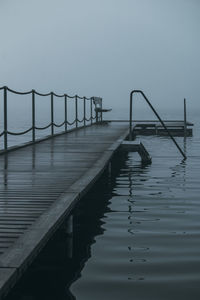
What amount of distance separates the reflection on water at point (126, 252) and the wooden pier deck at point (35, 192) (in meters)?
0.45

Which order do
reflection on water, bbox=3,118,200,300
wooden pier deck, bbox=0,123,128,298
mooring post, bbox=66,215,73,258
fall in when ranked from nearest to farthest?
wooden pier deck, bbox=0,123,128,298, reflection on water, bbox=3,118,200,300, mooring post, bbox=66,215,73,258

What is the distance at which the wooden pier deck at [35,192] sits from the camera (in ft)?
14.9

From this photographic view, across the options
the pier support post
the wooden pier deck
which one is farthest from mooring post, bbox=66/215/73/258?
the wooden pier deck

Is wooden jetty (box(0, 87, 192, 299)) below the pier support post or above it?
above

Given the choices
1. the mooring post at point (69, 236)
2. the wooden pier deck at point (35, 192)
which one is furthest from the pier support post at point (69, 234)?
the wooden pier deck at point (35, 192)

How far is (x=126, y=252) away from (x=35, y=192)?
6.15 ft

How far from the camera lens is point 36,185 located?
8.09 m

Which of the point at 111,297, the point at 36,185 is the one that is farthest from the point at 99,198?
the point at 111,297

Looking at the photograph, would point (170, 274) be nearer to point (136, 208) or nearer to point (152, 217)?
point (152, 217)

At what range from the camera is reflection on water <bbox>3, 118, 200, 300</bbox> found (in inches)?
193

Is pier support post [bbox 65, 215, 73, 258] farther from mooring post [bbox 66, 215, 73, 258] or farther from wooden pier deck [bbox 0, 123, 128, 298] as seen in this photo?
wooden pier deck [bbox 0, 123, 128, 298]

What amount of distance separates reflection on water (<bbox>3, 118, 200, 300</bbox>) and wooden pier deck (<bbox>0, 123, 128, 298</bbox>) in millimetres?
447

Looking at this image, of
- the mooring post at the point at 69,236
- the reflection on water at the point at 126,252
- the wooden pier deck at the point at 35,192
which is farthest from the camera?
the mooring post at the point at 69,236

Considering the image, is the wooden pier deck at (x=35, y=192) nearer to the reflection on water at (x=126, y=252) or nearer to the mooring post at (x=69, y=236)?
the mooring post at (x=69, y=236)
